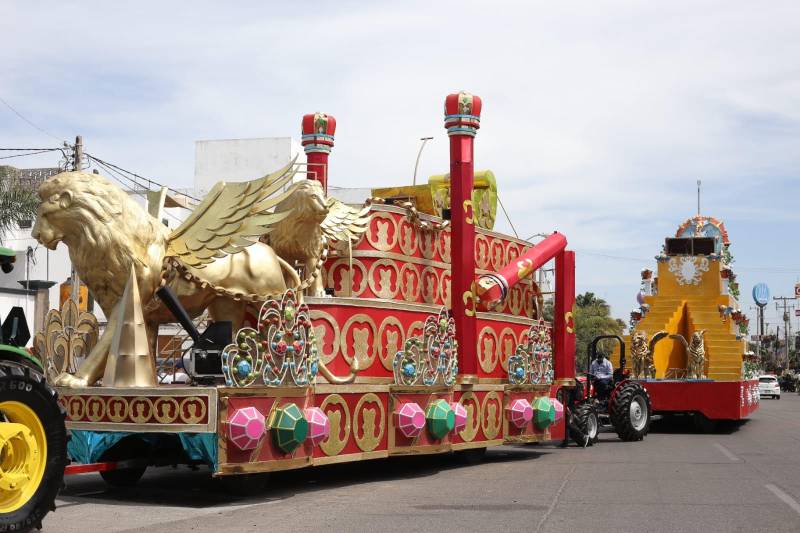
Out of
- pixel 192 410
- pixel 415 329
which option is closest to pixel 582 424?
pixel 415 329

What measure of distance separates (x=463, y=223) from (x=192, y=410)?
5291 millimetres

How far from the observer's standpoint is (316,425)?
10500 mm

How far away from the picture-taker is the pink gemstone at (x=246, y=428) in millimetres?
9508

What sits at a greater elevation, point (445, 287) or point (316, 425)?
point (445, 287)

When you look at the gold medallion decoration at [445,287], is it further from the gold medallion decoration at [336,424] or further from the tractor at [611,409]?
the tractor at [611,409]

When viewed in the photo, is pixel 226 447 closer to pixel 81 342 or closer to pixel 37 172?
pixel 81 342

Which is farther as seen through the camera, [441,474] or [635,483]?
[441,474]

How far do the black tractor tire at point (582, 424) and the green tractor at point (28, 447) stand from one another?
10969mm

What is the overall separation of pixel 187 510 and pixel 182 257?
8.85ft

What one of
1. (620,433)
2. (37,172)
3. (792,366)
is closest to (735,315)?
(620,433)

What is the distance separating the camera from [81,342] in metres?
11.6

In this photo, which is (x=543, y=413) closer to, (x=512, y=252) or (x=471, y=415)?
(x=471, y=415)

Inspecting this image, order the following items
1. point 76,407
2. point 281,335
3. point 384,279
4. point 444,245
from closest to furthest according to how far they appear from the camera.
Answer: point 76,407 < point 281,335 < point 384,279 < point 444,245

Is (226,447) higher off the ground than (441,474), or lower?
higher
